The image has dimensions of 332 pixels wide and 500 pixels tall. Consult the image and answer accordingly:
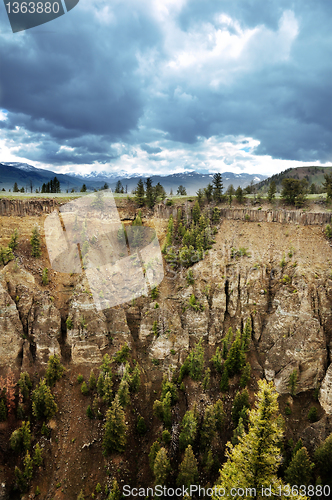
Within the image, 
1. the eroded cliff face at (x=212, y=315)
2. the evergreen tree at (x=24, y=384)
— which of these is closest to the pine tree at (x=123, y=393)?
the eroded cliff face at (x=212, y=315)

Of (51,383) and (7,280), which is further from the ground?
(7,280)

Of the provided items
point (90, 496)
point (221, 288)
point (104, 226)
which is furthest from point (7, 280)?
point (221, 288)

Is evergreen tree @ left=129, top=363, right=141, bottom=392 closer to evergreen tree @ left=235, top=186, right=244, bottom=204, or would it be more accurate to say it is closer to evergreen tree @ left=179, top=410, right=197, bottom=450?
evergreen tree @ left=179, top=410, right=197, bottom=450

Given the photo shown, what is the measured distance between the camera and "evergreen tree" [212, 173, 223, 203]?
8282 centimetres

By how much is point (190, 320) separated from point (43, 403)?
107ft

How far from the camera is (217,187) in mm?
83500

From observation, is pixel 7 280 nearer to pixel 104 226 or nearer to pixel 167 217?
pixel 104 226

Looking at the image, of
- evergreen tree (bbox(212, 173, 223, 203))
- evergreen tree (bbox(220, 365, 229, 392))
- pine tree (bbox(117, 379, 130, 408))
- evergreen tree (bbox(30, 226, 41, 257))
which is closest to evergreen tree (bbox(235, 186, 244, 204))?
evergreen tree (bbox(212, 173, 223, 203))

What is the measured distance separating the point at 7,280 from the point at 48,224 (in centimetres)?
1981

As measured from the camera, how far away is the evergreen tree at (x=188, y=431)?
43.4 metres

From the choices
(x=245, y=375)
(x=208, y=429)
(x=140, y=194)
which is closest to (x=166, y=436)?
(x=208, y=429)

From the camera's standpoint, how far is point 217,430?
153 feet

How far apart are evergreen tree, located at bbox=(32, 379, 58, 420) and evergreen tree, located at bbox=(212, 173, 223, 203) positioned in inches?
2685

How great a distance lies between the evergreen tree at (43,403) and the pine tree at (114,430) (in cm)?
1052
